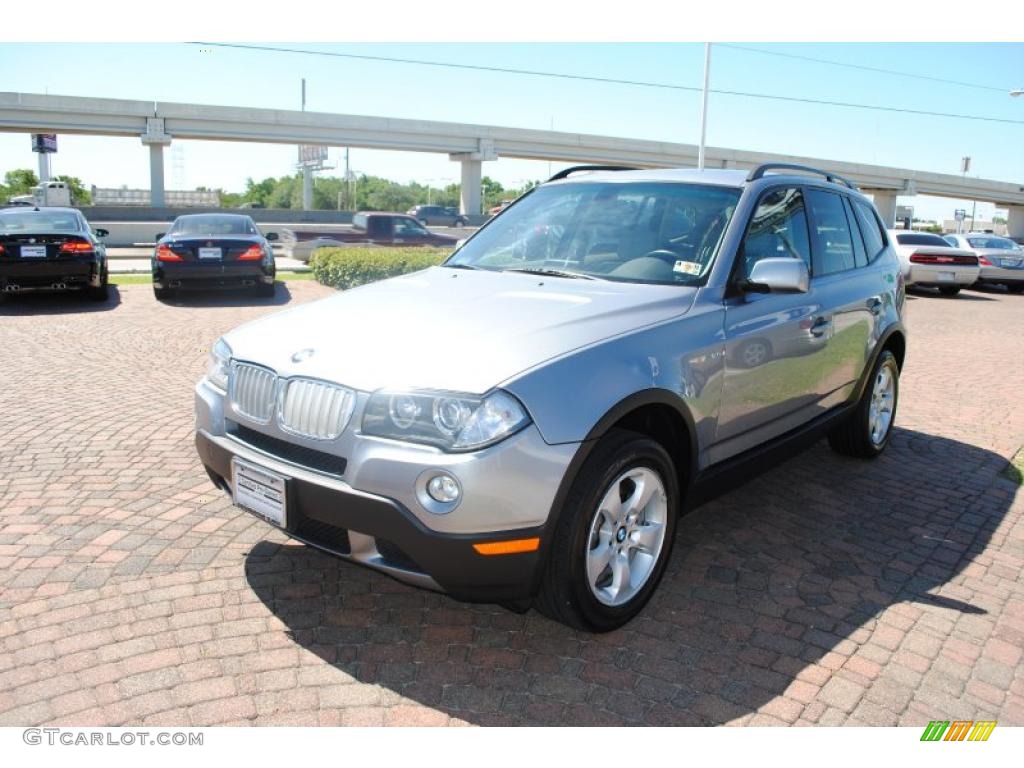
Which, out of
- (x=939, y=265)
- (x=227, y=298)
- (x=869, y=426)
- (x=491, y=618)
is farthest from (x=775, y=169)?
(x=939, y=265)

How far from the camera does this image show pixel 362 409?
2.96 metres

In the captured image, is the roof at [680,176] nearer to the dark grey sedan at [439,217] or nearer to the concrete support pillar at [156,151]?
the dark grey sedan at [439,217]

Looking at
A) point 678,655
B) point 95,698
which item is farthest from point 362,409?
point 678,655

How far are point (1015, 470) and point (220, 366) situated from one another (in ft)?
17.5

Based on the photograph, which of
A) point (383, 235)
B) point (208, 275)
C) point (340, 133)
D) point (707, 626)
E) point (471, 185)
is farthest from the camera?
point (471, 185)

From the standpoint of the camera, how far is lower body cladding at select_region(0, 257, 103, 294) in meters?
12.0

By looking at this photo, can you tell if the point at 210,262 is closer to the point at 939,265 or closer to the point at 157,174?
the point at 939,265

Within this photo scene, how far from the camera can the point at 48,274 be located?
1217 centimetres

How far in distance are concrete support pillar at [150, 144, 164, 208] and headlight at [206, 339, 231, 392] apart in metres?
54.0

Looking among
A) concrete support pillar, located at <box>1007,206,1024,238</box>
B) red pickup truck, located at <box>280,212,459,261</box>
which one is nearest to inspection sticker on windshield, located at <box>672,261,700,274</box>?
red pickup truck, located at <box>280,212,459,261</box>

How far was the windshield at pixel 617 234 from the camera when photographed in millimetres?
4035

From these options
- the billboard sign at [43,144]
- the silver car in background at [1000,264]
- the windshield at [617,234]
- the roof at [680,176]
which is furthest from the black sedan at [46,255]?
the billboard sign at [43,144]

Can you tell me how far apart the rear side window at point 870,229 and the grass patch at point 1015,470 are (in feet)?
5.79

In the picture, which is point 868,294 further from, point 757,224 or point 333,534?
point 333,534
